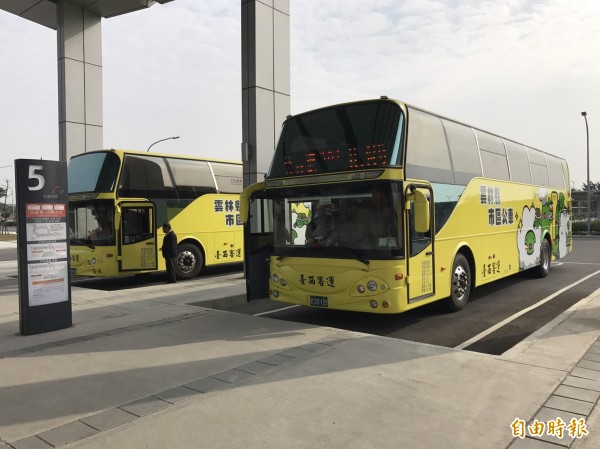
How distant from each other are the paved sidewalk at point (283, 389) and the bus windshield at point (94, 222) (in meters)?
5.34

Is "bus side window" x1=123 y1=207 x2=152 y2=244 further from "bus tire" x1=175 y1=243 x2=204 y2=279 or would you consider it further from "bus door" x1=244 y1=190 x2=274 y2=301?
"bus door" x1=244 y1=190 x2=274 y2=301

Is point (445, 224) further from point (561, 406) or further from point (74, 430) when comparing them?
point (74, 430)

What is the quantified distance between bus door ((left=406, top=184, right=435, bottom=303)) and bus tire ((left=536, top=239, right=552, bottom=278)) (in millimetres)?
6858

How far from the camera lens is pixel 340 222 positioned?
7.22 meters

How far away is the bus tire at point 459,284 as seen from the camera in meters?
8.42

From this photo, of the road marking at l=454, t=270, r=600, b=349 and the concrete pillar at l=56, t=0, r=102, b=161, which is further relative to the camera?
the concrete pillar at l=56, t=0, r=102, b=161

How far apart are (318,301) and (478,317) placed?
2.94 m

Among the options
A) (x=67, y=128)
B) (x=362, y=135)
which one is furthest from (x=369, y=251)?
(x=67, y=128)

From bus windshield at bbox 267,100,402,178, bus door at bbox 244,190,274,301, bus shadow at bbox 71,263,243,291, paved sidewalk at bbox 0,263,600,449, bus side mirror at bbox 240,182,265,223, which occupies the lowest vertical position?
bus shadow at bbox 71,263,243,291

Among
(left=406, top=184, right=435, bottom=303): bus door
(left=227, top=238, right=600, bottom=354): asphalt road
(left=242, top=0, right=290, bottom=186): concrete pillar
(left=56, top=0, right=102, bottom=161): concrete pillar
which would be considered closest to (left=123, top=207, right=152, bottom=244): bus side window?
(left=242, top=0, right=290, bottom=186): concrete pillar

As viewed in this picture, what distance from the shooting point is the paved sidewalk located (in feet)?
12.1

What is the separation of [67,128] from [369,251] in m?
13.2

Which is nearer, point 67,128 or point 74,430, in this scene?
point 74,430

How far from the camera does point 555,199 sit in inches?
551
